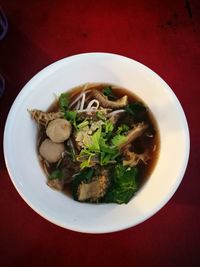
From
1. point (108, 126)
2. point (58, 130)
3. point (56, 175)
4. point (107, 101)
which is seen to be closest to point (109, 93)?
point (107, 101)

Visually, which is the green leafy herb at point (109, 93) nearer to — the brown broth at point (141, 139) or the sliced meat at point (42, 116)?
the brown broth at point (141, 139)

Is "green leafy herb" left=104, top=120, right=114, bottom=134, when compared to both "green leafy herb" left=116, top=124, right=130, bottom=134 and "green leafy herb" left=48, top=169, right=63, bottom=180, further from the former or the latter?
"green leafy herb" left=48, top=169, right=63, bottom=180

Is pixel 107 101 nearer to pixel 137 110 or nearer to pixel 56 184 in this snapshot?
pixel 137 110

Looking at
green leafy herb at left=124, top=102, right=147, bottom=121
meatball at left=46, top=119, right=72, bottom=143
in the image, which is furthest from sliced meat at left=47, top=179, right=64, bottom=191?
green leafy herb at left=124, top=102, right=147, bottom=121

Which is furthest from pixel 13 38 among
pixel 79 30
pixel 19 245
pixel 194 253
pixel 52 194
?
pixel 194 253

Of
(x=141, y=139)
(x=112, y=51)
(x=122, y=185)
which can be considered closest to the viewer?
(x=122, y=185)

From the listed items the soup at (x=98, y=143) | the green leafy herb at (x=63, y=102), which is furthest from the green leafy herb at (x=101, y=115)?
the green leafy herb at (x=63, y=102)

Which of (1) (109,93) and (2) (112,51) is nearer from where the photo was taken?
(1) (109,93)

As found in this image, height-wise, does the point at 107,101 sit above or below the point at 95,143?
above
